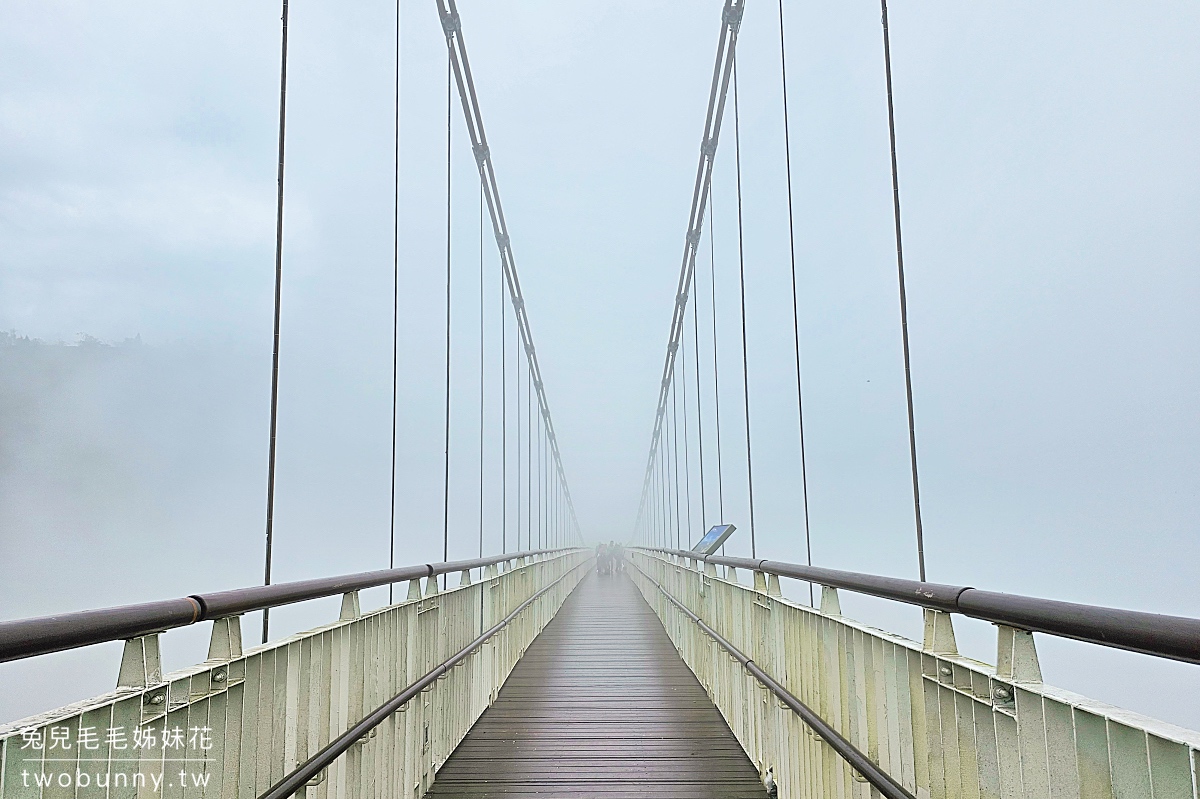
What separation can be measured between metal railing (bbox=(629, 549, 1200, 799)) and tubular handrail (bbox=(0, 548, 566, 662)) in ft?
4.17

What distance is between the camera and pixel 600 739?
13.8ft

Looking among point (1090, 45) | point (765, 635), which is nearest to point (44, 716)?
point (765, 635)

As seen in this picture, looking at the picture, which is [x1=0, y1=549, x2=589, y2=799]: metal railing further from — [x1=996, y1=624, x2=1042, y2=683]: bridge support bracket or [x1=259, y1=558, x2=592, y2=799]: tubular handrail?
[x1=996, y1=624, x2=1042, y2=683]: bridge support bracket

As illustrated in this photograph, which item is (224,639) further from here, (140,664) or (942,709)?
(942,709)

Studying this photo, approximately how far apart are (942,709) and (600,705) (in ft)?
12.3

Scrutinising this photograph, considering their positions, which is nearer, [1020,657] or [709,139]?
[1020,657]

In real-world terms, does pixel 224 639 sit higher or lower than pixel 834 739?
higher

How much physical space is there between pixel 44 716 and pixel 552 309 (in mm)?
33521

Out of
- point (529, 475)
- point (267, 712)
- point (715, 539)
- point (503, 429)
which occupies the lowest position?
point (267, 712)

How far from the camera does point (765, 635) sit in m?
3.37

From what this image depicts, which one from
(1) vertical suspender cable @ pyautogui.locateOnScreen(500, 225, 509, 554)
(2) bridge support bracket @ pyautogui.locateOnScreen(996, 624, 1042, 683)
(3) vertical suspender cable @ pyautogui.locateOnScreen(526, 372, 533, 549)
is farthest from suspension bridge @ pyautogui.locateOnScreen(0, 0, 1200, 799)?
(3) vertical suspender cable @ pyautogui.locateOnScreen(526, 372, 533, 549)

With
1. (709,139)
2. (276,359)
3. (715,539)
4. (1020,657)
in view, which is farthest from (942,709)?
(709,139)

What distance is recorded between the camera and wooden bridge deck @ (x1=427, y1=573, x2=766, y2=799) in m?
3.42

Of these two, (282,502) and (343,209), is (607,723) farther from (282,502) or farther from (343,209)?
(343,209)
